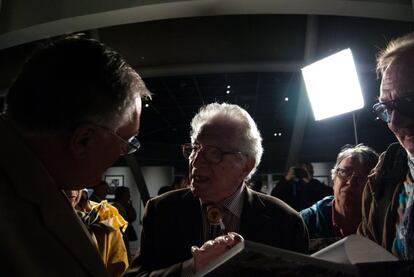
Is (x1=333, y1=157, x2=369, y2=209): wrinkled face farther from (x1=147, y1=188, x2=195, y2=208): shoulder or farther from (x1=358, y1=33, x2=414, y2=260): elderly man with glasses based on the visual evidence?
(x1=147, y1=188, x2=195, y2=208): shoulder

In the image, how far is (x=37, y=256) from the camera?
88cm

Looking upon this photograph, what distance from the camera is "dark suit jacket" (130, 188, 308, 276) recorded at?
5.55 feet

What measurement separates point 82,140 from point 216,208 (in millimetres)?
822

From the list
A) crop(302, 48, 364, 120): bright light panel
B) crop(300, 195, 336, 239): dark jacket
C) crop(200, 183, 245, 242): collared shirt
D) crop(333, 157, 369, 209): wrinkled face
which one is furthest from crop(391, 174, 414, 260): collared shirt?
crop(302, 48, 364, 120): bright light panel

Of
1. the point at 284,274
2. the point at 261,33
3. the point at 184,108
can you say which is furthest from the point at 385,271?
the point at 184,108

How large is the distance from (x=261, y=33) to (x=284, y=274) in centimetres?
672

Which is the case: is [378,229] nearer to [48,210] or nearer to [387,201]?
[387,201]

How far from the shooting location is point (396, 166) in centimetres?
146

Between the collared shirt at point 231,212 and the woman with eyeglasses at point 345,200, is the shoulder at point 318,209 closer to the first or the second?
the woman with eyeglasses at point 345,200

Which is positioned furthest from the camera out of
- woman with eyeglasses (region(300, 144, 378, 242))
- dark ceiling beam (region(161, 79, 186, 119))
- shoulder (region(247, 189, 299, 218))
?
dark ceiling beam (region(161, 79, 186, 119))

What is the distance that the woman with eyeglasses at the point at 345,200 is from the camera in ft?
8.64

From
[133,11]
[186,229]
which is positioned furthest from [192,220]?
[133,11]

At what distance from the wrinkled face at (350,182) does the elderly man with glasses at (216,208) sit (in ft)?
3.15

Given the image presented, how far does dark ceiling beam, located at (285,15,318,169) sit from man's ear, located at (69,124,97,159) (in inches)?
237
